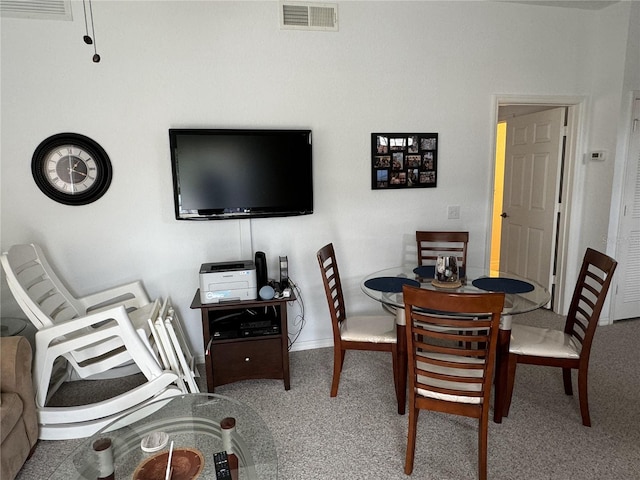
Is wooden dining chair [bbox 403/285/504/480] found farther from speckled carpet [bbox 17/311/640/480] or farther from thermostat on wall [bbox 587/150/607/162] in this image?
thermostat on wall [bbox 587/150/607/162]

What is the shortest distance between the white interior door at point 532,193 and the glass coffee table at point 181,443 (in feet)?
11.0

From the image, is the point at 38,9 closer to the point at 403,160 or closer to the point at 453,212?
the point at 403,160

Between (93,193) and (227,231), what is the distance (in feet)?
3.22

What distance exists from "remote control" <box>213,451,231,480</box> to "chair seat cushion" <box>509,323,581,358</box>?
1655 mm

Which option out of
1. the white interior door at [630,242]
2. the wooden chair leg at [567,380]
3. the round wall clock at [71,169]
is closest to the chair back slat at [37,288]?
the round wall clock at [71,169]

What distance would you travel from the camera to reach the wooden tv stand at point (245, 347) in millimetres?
2672

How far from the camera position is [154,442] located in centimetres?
166

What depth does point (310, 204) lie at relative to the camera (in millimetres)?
3084

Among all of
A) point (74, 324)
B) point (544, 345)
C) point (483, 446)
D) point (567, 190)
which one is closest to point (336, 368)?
point (483, 446)

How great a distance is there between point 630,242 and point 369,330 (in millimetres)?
2798

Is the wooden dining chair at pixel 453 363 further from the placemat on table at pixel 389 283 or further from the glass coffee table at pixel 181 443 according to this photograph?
Result: the glass coffee table at pixel 181 443

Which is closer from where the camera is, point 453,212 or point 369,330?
point 369,330

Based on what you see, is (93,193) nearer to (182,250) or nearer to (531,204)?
(182,250)

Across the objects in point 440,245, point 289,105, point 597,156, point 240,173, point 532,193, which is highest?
point 289,105
